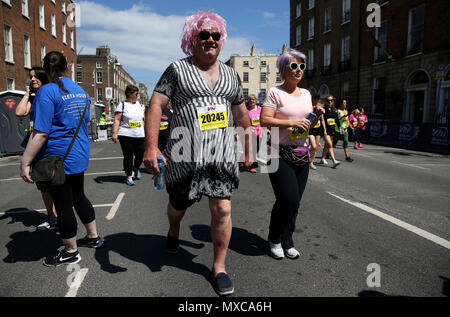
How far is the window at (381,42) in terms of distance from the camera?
24.8 meters

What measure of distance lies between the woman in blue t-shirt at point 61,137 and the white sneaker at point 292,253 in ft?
6.46

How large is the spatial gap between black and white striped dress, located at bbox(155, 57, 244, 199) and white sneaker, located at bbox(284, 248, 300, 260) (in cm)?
111

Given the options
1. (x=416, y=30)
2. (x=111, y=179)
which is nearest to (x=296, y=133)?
(x=111, y=179)

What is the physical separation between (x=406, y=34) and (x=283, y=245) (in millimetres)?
23579

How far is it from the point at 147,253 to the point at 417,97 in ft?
76.0

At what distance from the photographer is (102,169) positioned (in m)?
9.42

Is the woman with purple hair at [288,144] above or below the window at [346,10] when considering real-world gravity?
below

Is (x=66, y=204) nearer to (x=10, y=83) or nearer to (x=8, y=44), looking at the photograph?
(x=10, y=83)

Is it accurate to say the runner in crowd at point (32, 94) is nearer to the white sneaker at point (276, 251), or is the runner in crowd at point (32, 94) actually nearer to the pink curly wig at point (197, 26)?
the pink curly wig at point (197, 26)

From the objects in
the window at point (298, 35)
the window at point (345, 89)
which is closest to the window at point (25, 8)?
the window at point (345, 89)

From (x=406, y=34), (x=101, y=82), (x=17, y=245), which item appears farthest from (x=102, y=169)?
(x=101, y=82)

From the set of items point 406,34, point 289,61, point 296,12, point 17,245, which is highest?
point 296,12
